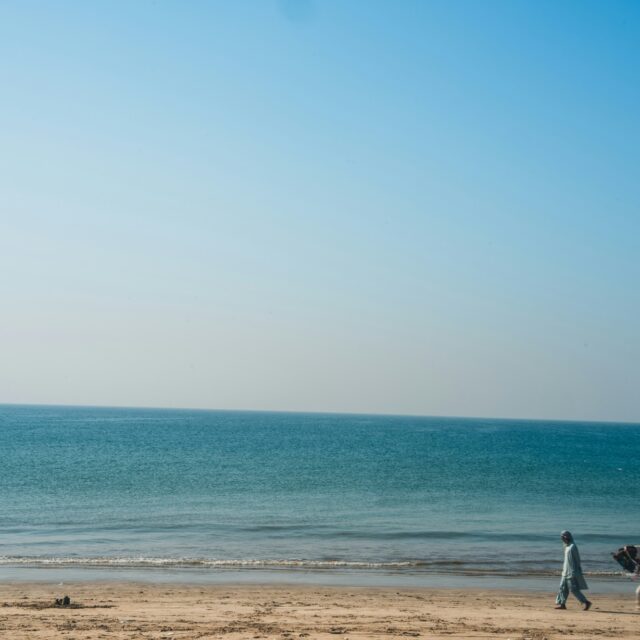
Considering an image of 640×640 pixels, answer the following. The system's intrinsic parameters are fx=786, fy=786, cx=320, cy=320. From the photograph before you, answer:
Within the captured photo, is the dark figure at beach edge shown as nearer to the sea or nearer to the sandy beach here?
the sandy beach

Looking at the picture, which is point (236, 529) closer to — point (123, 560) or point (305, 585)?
point (123, 560)

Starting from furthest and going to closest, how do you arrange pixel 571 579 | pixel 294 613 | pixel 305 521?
pixel 305 521
pixel 571 579
pixel 294 613

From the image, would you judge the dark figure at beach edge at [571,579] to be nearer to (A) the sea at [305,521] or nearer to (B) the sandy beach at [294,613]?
(B) the sandy beach at [294,613]

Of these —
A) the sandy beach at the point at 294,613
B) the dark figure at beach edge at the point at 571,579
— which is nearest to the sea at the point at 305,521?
the sandy beach at the point at 294,613

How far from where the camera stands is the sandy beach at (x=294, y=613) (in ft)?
42.7

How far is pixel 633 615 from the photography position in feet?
51.8

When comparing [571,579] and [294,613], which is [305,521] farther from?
Result: [294,613]

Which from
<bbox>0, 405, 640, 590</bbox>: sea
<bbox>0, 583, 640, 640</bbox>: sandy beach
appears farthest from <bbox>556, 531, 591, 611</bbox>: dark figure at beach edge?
<bbox>0, 405, 640, 590</bbox>: sea

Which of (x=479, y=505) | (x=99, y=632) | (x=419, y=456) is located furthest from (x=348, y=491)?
(x=419, y=456)

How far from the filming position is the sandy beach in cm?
1300

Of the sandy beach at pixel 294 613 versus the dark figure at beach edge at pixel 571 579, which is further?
the dark figure at beach edge at pixel 571 579

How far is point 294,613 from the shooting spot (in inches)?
578

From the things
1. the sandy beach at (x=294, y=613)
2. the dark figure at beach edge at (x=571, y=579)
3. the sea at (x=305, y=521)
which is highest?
the dark figure at beach edge at (x=571, y=579)

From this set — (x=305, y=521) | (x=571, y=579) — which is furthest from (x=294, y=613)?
(x=305, y=521)
